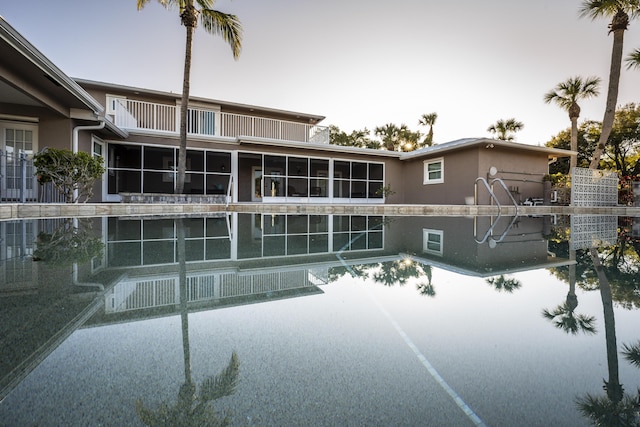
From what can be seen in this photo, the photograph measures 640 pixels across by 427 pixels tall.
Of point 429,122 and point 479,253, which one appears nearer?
point 479,253

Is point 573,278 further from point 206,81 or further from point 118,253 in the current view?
point 206,81

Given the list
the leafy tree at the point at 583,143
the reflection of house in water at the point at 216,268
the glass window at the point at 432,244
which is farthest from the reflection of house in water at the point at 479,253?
the leafy tree at the point at 583,143

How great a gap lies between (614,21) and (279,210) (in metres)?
15.2

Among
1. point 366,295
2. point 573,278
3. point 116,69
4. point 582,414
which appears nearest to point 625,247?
point 573,278

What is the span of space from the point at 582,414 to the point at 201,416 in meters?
0.86

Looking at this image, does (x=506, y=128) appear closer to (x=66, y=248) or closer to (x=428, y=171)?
(x=428, y=171)

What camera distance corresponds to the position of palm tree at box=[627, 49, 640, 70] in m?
13.2

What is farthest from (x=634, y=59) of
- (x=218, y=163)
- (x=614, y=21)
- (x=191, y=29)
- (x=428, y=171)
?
(x=218, y=163)

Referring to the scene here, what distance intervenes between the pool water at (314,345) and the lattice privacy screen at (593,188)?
474 inches

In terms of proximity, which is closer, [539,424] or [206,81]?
[539,424]

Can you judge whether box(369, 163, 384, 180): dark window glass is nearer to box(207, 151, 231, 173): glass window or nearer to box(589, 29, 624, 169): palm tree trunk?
box(207, 151, 231, 173): glass window

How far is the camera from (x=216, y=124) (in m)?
12.9

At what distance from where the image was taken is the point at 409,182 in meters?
15.2

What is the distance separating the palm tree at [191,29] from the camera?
9812mm
